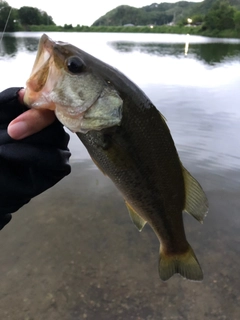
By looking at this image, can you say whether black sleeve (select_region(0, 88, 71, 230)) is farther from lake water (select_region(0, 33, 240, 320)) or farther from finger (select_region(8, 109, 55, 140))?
lake water (select_region(0, 33, 240, 320))

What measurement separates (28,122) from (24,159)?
245 mm

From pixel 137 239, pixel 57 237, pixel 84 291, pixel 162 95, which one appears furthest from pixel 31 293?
pixel 162 95

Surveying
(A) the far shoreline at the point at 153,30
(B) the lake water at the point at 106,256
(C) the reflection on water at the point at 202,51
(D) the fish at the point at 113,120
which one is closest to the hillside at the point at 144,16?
(A) the far shoreline at the point at 153,30

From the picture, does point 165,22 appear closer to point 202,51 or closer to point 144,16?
point 144,16

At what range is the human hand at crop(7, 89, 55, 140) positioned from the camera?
5.22 feet

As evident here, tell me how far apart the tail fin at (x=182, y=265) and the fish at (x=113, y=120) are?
0.46 meters

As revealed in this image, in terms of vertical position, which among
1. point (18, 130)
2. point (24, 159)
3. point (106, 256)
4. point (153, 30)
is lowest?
point (106, 256)

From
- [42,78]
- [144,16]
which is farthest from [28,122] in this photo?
[144,16]

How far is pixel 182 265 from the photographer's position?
2.25m

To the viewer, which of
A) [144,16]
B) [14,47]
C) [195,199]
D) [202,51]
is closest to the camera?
[195,199]

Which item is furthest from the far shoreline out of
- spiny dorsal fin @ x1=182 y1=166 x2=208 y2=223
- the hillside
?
spiny dorsal fin @ x1=182 y1=166 x2=208 y2=223

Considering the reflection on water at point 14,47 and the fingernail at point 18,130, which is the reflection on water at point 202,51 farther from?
the fingernail at point 18,130

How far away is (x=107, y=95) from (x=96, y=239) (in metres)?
3.96

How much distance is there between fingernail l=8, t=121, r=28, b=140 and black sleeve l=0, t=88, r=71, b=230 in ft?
0.25
